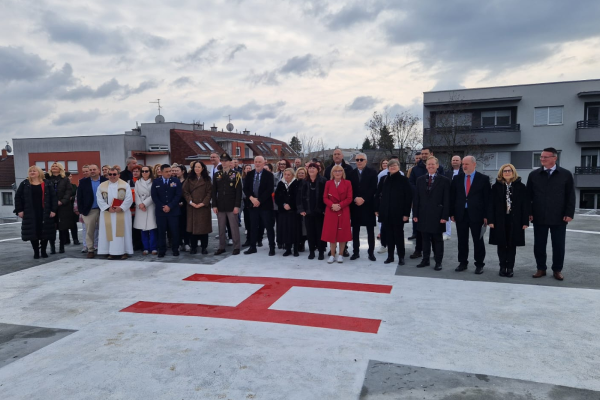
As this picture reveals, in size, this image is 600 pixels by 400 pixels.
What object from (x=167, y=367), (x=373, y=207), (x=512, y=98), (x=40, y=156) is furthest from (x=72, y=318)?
(x=40, y=156)

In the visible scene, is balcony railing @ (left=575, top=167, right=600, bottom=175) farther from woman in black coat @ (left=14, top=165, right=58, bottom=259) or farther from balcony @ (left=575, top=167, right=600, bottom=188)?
woman in black coat @ (left=14, top=165, right=58, bottom=259)

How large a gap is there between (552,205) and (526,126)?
24373 millimetres

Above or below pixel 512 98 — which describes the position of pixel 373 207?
below

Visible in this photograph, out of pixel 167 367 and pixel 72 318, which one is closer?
pixel 167 367

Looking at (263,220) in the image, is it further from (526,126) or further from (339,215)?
(526,126)

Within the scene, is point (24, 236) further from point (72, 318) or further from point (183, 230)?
point (72, 318)

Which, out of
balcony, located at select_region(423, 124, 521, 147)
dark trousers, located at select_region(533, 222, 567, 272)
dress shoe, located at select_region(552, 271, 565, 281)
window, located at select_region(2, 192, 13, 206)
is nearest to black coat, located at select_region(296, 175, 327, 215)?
dark trousers, located at select_region(533, 222, 567, 272)

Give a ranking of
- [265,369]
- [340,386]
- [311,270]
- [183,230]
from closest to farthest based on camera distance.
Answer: [340,386] < [265,369] < [311,270] < [183,230]

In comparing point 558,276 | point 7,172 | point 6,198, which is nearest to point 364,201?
point 558,276

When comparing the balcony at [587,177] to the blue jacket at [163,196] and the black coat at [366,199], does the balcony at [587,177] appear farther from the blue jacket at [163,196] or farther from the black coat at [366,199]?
the blue jacket at [163,196]

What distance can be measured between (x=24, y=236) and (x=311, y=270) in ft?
18.0

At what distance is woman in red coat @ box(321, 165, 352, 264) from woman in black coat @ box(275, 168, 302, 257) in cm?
72

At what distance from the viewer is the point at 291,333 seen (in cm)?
428

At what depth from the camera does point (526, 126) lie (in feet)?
89.2
